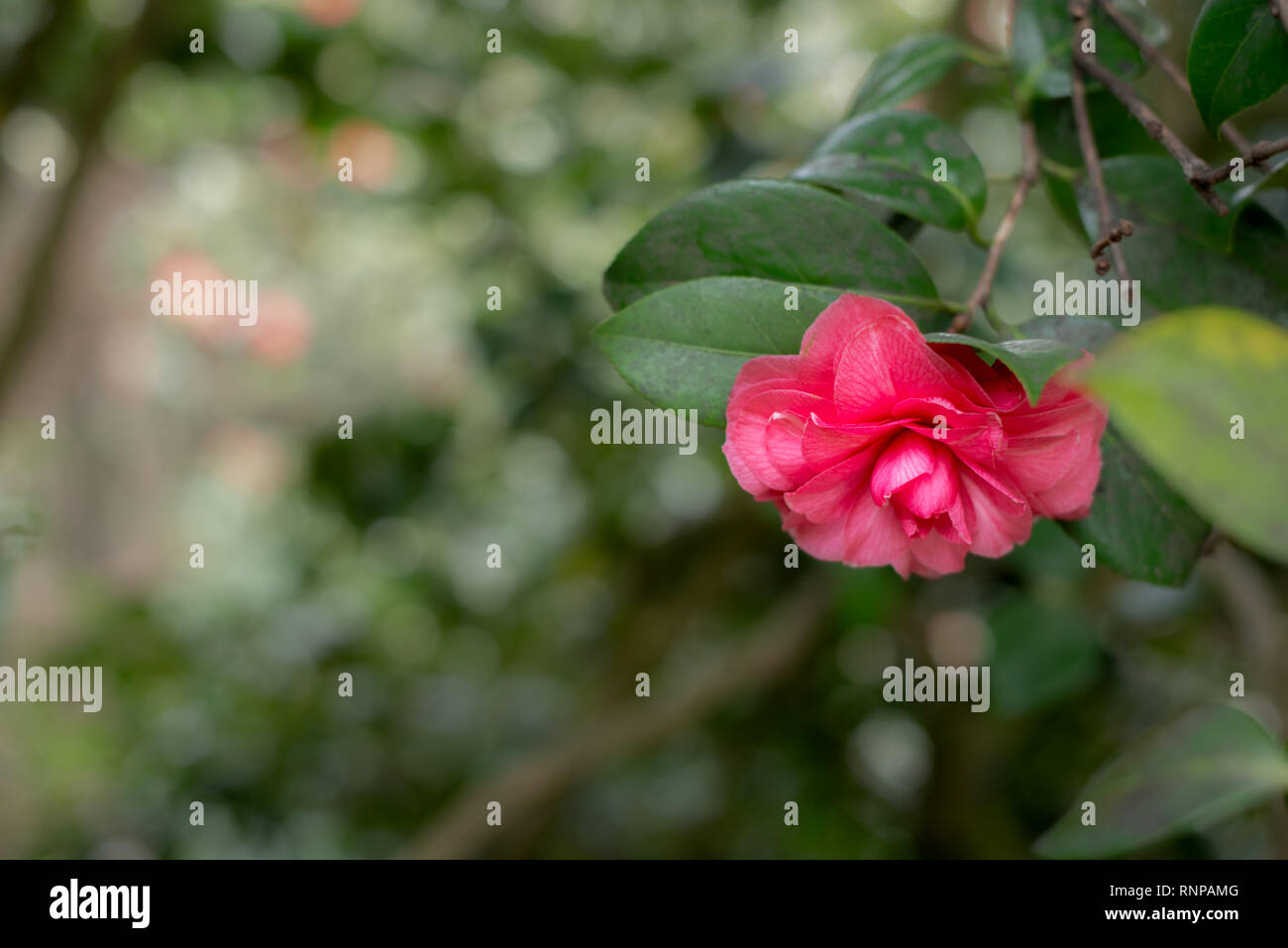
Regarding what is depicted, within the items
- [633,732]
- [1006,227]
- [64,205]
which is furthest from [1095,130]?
[64,205]

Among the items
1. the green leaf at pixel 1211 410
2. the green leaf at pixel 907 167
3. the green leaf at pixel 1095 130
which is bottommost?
the green leaf at pixel 1211 410

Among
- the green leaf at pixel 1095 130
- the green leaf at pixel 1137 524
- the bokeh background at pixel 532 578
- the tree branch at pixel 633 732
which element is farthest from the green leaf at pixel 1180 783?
the tree branch at pixel 633 732

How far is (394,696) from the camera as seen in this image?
1797mm

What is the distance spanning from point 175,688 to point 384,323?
1349 millimetres

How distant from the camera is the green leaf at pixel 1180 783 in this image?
46cm

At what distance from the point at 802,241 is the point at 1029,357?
147mm

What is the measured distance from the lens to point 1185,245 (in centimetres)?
50

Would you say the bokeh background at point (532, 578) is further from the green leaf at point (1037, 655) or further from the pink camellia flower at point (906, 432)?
the pink camellia flower at point (906, 432)

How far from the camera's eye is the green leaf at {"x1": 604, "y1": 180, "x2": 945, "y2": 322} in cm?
45

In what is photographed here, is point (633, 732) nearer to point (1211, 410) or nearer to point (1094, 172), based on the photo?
point (1094, 172)

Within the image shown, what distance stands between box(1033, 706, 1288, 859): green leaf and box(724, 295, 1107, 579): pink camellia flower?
164 mm

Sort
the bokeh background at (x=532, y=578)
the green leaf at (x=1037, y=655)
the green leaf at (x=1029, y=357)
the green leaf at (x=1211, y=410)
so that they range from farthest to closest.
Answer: the bokeh background at (x=532, y=578)
the green leaf at (x=1037, y=655)
the green leaf at (x=1029, y=357)
the green leaf at (x=1211, y=410)
